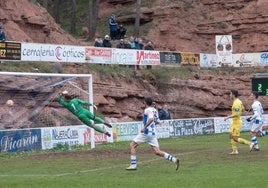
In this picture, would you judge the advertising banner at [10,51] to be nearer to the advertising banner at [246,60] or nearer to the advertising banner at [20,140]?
the advertising banner at [20,140]

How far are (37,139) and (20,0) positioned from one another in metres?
22.3

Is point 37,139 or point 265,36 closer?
point 37,139

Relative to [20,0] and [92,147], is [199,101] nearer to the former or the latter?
[20,0]

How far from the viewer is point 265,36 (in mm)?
68125

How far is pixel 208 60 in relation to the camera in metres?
58.8

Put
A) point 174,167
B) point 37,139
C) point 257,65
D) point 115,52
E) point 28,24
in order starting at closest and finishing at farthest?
1. point 174,167
2. point 37,139
3. point 115,52
4. point 28,24
5. point 257,65

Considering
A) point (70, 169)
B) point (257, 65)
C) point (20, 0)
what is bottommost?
point (70, 169)

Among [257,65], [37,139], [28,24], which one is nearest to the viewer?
[37,139]

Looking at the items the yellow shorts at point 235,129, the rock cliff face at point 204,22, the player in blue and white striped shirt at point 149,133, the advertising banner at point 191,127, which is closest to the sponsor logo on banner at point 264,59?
the rock cliff face at point 204,22

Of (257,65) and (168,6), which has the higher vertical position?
(168,6)

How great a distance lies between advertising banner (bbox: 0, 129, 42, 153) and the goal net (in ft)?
2.43

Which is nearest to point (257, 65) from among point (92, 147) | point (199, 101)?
point (199, 101)

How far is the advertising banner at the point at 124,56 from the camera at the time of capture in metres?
47.6

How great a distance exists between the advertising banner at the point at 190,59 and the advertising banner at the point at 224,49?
210cm
